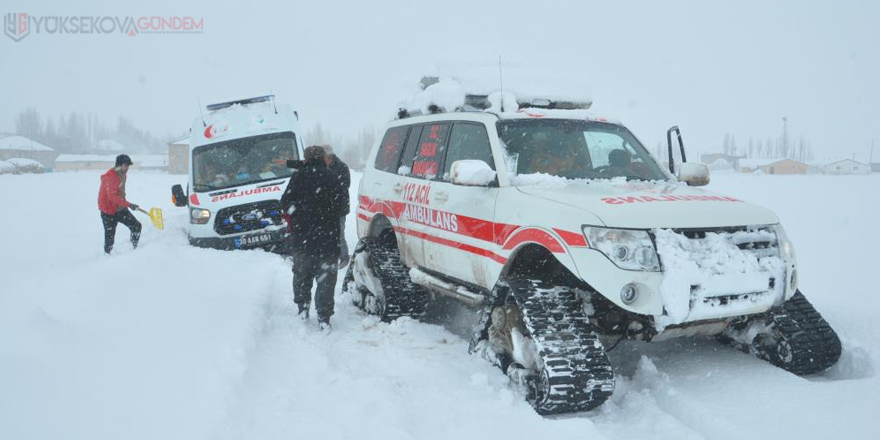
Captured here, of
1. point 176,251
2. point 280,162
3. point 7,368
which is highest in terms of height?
point 280,162

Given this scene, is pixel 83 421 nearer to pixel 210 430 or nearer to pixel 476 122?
pixel 210 430

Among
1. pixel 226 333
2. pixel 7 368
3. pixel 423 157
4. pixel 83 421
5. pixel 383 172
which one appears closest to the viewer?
pixel 83 421

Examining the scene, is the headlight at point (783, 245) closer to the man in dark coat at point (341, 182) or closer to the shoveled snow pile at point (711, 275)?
the shoveled snow pile at point (711, 275)

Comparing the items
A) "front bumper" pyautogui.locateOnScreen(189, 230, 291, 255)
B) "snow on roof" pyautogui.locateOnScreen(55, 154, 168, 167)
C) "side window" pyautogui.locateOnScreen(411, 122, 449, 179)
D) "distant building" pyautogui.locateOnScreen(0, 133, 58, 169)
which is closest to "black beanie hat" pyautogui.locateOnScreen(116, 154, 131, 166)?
"front bumper" pyautogui.locateOnScreen(189, 230, 291, 255)

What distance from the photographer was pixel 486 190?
200 inches

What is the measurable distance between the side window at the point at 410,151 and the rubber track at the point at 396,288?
2.88 feet

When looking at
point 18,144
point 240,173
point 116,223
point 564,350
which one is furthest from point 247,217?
point 18,144

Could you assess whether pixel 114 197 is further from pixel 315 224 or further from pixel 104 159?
pixel 104 159

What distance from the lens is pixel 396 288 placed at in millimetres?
6422

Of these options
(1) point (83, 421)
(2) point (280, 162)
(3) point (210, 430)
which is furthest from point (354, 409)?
(2) point (280, 162)

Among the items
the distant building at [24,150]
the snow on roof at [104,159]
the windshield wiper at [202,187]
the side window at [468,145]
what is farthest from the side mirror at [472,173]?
the distant building at [24,150]

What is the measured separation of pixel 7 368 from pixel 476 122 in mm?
3751

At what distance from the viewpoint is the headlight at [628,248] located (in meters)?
3.88

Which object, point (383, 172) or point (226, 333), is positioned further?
point (383, 172)
